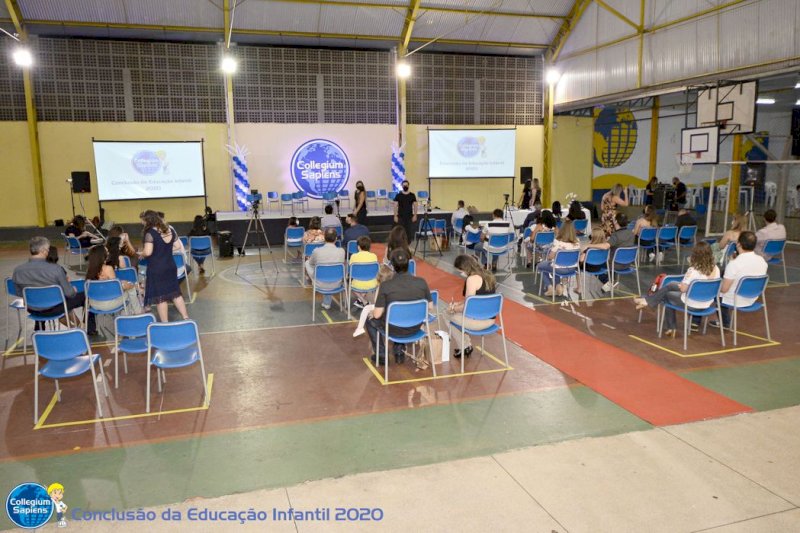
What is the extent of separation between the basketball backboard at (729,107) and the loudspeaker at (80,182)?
51.3 ft

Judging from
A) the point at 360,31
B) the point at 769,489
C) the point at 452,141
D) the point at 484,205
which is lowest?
the point at 769,489

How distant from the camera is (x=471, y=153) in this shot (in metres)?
19.2

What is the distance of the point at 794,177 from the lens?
18078 millimetres

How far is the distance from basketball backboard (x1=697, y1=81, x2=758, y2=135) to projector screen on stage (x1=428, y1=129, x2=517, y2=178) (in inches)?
258

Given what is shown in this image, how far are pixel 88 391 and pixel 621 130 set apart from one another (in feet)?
65.9

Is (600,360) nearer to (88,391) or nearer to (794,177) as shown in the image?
(88,391)

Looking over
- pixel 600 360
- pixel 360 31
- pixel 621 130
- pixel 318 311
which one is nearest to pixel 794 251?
pixel 621 130

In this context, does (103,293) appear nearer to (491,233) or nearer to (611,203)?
(491,233)

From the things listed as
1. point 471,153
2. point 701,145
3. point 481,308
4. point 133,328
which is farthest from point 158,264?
point 471,153

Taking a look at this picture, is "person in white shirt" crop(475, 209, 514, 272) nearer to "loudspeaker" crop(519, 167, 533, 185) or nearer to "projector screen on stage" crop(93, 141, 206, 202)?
"loudspeaker" crop(519, 167, 533, 185)

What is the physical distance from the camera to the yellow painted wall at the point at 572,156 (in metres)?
21.2

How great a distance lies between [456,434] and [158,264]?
4000mm

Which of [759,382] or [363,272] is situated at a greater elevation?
[363,272]

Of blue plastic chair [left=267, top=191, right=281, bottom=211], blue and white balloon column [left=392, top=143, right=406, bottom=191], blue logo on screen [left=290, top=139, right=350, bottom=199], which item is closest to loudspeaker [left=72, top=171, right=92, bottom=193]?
blue plastic chair [left=267, top=191, right=281, bottom=211]
